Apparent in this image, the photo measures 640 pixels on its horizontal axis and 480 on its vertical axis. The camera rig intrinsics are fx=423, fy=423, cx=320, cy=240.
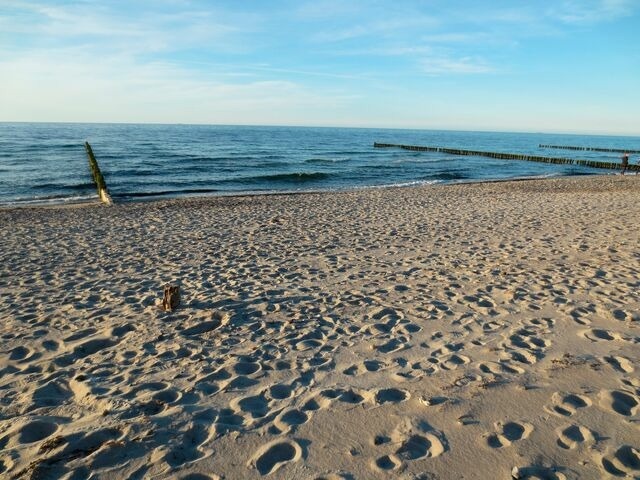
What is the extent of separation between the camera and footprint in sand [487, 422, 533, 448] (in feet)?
10.3

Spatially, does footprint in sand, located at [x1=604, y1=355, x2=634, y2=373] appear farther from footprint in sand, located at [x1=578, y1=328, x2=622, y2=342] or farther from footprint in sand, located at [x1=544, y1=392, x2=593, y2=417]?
footprint in sand, located at [x1=544, y1=392, x2=593, y2=417]

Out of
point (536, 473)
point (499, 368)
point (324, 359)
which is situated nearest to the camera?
point (536, 473)

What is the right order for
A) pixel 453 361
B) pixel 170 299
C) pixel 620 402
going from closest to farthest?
pixel 620 402 → pixel 453 361 → pixel 170 299

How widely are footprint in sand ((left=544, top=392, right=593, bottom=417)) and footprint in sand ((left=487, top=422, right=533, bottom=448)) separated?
36cm

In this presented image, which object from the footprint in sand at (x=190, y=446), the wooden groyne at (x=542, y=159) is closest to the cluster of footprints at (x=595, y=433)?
the footprint in sand at (x=190, y=446)

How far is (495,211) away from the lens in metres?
13.7

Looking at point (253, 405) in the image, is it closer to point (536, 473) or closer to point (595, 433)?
point (536, 473)

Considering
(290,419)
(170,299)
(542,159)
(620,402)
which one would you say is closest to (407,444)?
(290,419)

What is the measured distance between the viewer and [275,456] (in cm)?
305

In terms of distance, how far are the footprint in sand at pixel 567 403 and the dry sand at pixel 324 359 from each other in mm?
14

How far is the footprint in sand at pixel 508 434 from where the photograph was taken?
3.15m

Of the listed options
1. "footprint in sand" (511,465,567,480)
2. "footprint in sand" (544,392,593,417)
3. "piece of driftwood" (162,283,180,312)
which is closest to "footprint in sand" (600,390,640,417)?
"footprint in sand" (544,392,593,417)

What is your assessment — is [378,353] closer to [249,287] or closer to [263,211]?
[249,287]

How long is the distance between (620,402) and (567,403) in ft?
1.48
